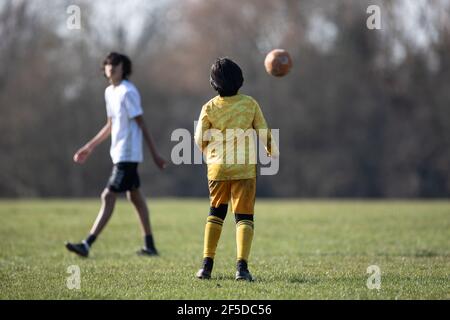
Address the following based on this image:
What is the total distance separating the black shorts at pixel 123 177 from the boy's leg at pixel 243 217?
2.58 m

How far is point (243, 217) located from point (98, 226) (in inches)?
110

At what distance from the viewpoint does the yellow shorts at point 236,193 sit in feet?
20.3

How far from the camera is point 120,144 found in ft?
28.2

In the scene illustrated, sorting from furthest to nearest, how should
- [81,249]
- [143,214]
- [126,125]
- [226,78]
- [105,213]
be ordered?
[143,214], [126,125], [105,213], [81,249], [226,78]

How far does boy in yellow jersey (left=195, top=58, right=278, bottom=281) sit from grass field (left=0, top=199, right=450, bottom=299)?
1.30 feet

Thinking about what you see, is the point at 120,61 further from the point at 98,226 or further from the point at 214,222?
the point at 214,222

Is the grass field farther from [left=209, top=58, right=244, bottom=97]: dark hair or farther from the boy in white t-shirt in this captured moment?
[left=209, top=58, right=244, bottom=97]: dark hair

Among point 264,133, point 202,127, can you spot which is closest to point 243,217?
point 264,133

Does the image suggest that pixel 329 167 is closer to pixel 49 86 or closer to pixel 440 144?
pixel 440 144

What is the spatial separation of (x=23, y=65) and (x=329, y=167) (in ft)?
46.7

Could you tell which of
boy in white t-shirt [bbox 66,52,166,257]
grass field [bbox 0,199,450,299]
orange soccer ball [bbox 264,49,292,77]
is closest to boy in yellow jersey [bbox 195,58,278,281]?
grass field [bbox 0,199,450,299]

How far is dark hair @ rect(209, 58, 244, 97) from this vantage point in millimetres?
6184

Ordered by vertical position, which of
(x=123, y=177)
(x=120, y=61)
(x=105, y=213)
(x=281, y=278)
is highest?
(x=120, y=61)
